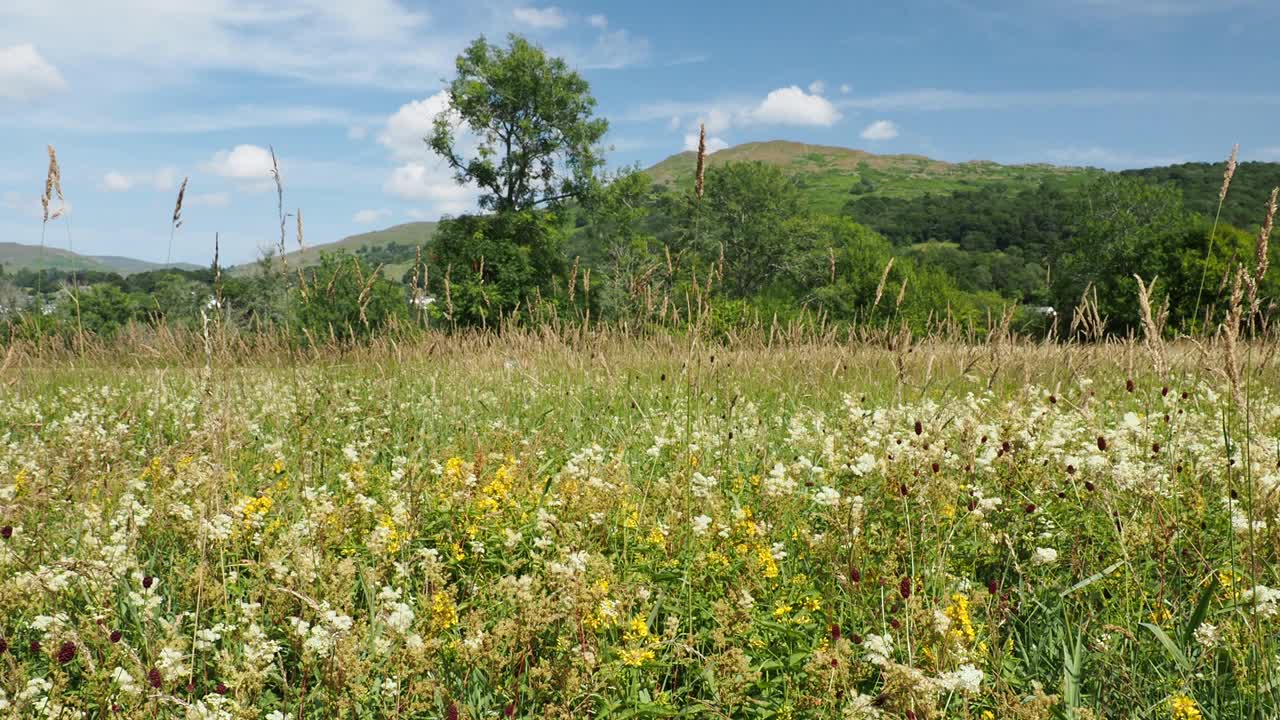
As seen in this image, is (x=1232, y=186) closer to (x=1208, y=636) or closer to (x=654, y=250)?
(x=654, y=250)

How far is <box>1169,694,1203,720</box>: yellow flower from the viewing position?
2.19 m

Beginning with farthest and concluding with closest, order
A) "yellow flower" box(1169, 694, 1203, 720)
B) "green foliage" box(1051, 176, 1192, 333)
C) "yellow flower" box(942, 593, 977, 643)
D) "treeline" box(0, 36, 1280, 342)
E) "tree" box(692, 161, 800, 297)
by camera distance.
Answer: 1. "tree" box(692, 161, 800, 297)
2. "green foliage" box(1051, 176, 1192, 333)
3. "treeline" box(0, 36, 1280, 342)
4. "yellow flower" box(942, 593, 977, 643)
5. "yellow flower" box(1169, 694, 1203, 720)

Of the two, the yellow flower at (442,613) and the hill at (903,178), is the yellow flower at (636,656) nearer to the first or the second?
the yellow flower at (442,613)

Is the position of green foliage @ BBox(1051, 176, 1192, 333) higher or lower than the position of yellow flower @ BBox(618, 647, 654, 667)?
higher

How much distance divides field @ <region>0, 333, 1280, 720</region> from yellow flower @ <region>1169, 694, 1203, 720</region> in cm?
1

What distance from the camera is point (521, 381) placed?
23.7 feet

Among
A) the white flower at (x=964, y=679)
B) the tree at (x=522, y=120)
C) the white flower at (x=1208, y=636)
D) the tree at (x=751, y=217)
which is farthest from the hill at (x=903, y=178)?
the white flower at (x=964, y=679)

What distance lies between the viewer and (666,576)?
123 inches

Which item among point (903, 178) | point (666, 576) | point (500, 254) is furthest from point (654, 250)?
point (903, 178)

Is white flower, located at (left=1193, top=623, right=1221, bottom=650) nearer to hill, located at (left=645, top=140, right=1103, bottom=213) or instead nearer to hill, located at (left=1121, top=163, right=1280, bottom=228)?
hill, located at (left=1121, top=163, right=1280, bottom=228)

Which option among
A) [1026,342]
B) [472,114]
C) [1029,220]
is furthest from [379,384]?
[1029,220]

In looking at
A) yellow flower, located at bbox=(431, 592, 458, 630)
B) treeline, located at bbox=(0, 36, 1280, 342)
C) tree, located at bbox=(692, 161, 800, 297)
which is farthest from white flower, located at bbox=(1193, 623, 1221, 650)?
tree, located at bbox=(692, 161, 800, 297)

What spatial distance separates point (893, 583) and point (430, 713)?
1733 millimetres

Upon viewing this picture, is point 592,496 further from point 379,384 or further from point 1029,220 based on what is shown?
point 1029,220
